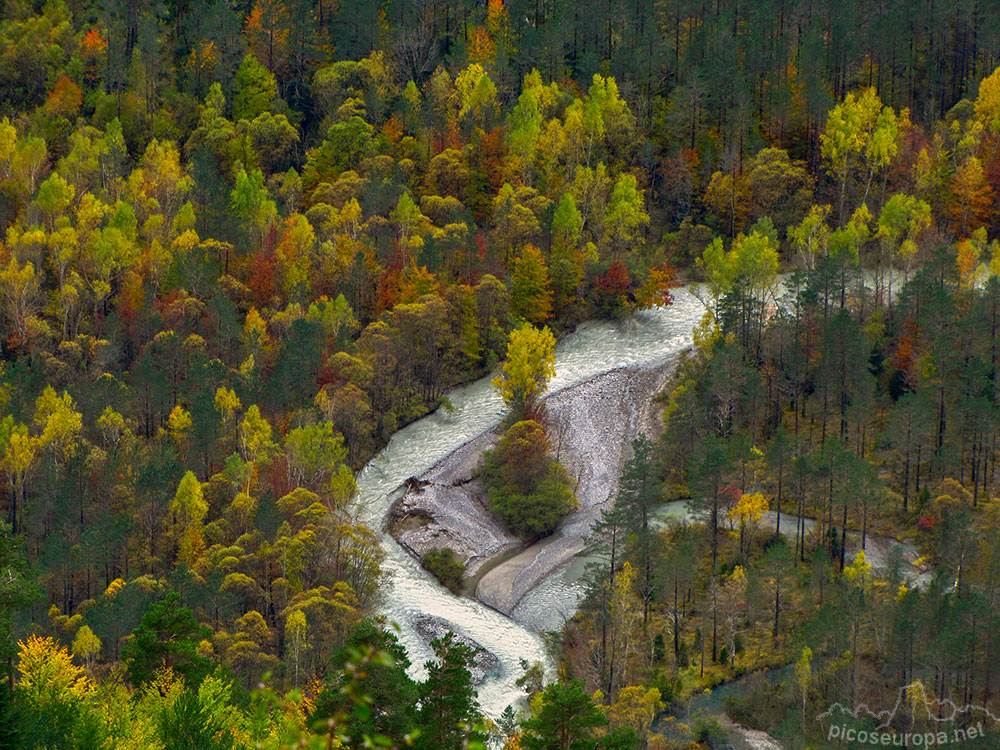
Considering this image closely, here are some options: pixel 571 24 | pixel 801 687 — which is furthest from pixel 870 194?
pixel 801 687

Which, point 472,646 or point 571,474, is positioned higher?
point 571,474

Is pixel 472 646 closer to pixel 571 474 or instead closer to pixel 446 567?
pixel 446 567

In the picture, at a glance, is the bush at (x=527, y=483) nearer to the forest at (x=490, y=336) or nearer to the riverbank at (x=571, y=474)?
the forest at (x=490, y=336)

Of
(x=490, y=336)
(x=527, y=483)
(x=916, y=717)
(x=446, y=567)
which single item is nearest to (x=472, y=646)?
(x=446, y=567)

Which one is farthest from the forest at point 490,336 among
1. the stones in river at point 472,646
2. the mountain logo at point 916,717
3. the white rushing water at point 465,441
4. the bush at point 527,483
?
the stones in river at point 472,646

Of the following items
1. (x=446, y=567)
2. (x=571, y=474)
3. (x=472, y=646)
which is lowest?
(x=472, y=646)

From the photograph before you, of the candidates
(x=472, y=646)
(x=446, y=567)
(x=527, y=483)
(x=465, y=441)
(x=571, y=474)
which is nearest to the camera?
(x=472, y=646)
